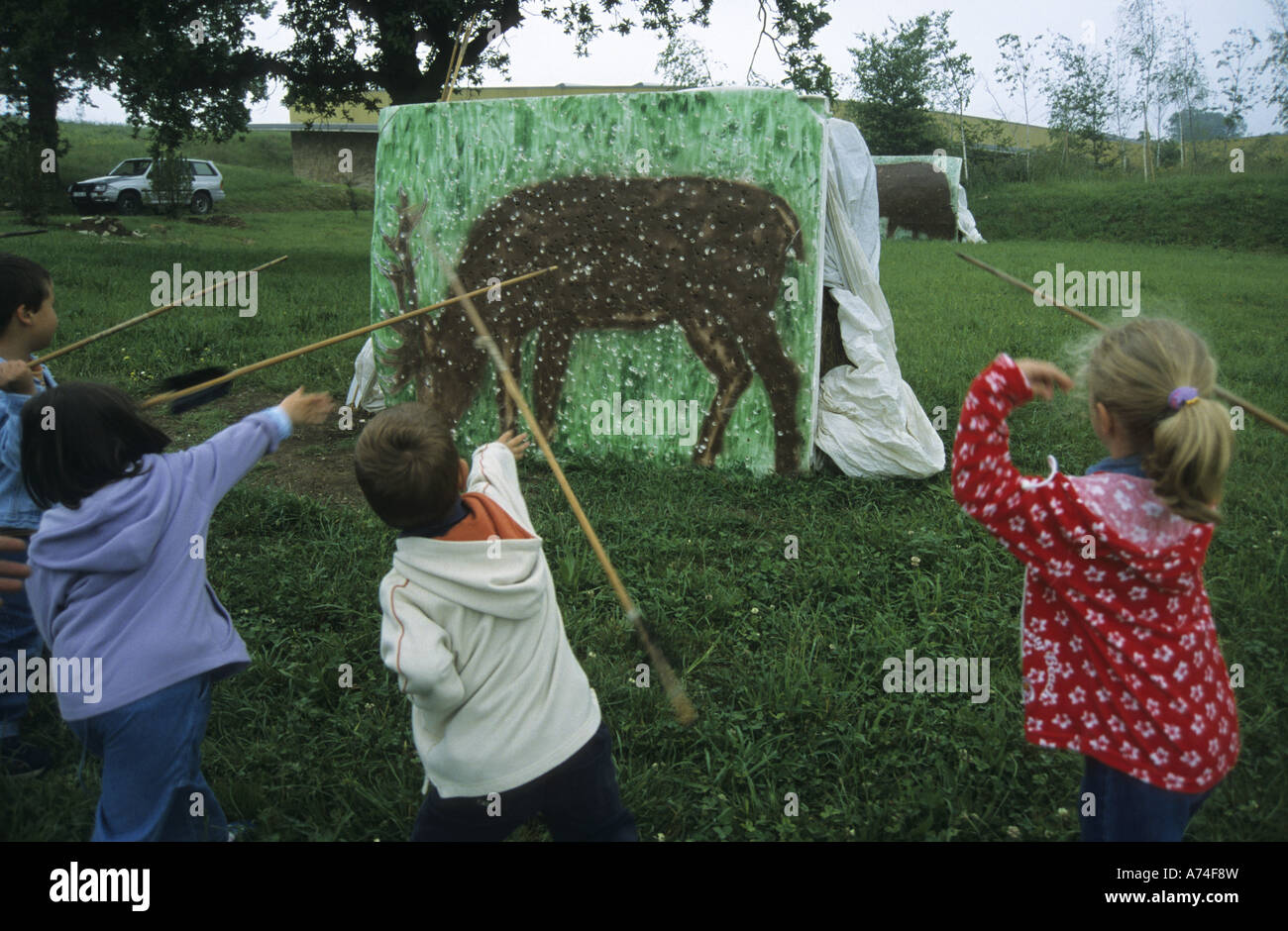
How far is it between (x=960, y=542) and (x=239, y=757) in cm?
316

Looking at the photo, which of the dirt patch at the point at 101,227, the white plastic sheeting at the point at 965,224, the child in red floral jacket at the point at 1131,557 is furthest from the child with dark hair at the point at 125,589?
the white plastic sheeting at the point at 965,224

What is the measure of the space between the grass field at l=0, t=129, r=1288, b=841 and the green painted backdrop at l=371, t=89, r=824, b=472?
40 centimetres

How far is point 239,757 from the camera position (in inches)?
117

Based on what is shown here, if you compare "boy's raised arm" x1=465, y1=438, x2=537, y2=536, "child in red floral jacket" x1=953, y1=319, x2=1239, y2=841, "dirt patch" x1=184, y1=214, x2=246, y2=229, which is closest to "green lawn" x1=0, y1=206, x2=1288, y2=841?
"child in red floral jacket" x1=953, y1=319, x2=1239, y2=841

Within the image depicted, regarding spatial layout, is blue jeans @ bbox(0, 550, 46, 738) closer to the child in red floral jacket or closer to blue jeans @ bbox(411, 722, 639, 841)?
blue jeans @ bbox(411, 722, 639, 841)

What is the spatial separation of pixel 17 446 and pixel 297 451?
10.6 ft

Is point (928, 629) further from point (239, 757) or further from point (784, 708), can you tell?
point (239, 757)

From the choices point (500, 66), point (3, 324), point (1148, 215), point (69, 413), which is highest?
point (500, 66)

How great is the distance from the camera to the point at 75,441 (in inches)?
84.3

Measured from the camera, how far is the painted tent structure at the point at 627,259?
5219 millimetres

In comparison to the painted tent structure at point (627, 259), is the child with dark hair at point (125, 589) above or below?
below

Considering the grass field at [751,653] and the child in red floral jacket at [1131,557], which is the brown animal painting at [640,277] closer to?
the grass field at [751,653]

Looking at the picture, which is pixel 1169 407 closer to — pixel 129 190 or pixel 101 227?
pixel 101 227

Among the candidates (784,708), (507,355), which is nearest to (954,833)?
(784,708)
